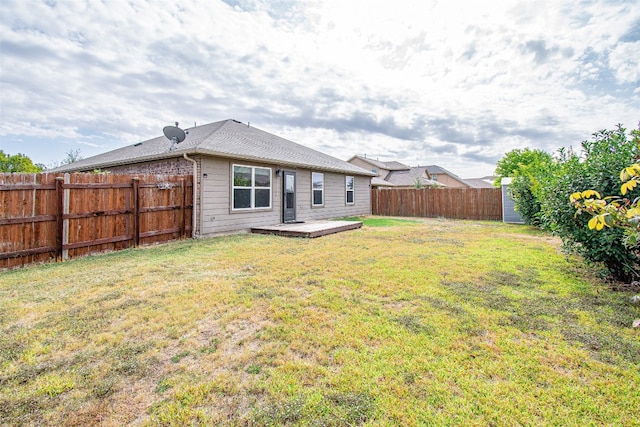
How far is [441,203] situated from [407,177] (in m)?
16.9

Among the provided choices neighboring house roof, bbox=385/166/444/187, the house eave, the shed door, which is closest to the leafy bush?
the house eave

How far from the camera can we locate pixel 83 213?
593cm

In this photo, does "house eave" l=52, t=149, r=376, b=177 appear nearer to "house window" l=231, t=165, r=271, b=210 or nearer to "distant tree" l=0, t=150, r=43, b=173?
"house window" l=231, t=165, r=271, b=210

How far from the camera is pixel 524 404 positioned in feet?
5.57

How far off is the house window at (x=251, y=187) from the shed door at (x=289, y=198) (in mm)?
825

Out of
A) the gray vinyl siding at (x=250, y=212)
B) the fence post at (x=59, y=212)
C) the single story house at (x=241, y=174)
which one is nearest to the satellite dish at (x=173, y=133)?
the single story house at (x=241, y=174)

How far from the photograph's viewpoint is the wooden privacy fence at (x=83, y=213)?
509cm

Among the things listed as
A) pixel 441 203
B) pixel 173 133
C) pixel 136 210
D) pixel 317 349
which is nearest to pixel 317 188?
pixel 173 133

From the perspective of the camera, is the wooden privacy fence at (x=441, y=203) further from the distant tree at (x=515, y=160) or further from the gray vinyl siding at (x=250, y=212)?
the distant tree at (x=515, y=160)

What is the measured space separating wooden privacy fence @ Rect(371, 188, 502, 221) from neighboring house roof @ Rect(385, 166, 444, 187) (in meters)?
12.5

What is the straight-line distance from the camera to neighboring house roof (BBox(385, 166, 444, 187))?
30609mm

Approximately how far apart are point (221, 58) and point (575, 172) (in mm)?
11146

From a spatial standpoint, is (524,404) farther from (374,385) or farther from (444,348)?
(374,385)

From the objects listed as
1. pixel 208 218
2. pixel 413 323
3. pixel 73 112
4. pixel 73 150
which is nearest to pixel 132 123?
pixel 73 112
